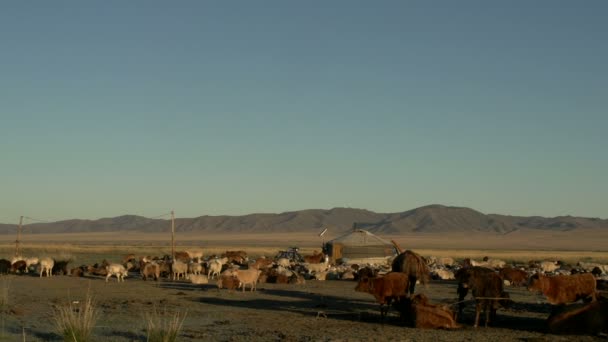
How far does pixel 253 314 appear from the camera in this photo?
67.5 feet

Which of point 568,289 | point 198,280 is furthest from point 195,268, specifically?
point 568,289

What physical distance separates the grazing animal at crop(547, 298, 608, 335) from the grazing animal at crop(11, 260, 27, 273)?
94.1 feet

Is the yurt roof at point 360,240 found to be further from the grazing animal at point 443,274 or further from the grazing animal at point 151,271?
the grazing animal at point 151,271

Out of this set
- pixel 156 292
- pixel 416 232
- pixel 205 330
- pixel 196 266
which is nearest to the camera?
pixel 205 330

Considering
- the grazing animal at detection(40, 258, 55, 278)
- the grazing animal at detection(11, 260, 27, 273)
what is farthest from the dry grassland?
the grazing animal at detection(40, 258, 55, 278)

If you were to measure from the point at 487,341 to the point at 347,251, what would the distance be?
3867cm

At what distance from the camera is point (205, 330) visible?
677 inches

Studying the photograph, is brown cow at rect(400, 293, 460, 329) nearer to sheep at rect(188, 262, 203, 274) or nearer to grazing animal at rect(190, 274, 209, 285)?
grazing animal at rect(190, 274, 209, 285)

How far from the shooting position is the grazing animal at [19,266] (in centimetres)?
3797

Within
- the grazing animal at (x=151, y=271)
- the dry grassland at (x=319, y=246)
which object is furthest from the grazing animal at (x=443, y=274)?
the dry grassland at (x=319, y=246)

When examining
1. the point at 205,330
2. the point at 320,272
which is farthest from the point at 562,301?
the point at 320,272

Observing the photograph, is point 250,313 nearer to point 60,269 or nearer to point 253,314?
point 253,314

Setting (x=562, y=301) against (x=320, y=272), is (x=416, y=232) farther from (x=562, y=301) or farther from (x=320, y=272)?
(x=562, y=301)

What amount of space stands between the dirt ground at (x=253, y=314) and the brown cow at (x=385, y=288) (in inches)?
23.5
